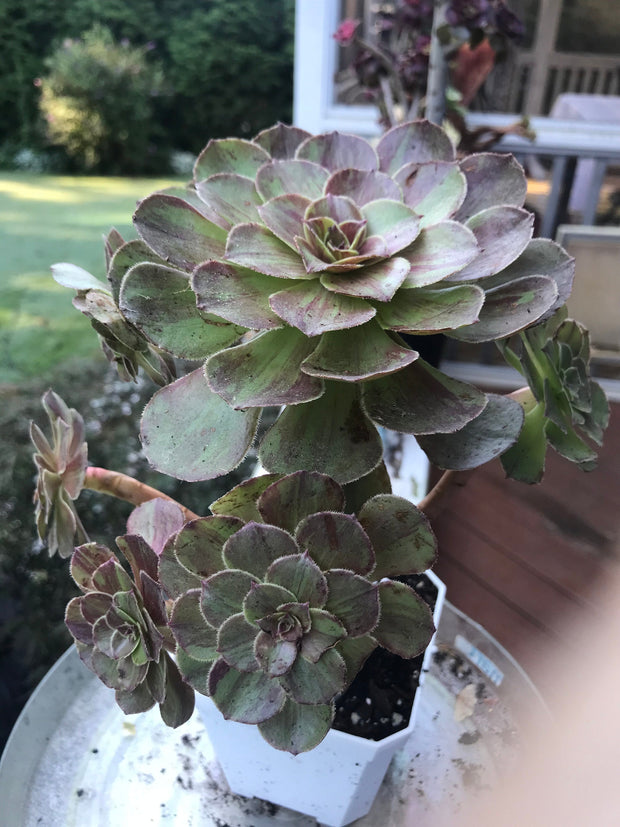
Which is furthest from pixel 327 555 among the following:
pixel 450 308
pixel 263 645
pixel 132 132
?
pixel 132 132

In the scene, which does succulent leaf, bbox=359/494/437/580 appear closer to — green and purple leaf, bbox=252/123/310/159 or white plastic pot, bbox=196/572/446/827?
white plastic pot, bbox=196/572/446/827

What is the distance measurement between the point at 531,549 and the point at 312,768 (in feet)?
3.98

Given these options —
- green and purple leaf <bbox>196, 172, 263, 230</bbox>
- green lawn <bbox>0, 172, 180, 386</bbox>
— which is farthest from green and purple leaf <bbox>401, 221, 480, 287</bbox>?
green lawn <bbox>0, 172, 180, 386</bbox>

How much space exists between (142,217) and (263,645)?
0.88ft

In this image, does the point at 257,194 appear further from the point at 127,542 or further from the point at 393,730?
the point at 393,730

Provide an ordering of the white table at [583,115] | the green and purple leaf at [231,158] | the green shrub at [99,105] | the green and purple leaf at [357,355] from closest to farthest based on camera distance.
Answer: the green and purple leaf at [357,355] → the green and purple leaf at [231,158] → the white table at [583,115] → the green shrub at [99,105]

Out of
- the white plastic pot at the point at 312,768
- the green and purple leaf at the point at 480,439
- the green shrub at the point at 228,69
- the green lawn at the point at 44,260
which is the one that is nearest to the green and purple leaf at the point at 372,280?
the green and purple leaf at the point at 480,439

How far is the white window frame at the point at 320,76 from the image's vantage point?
7.16ft

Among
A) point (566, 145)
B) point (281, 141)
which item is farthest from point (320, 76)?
point (281, 141)

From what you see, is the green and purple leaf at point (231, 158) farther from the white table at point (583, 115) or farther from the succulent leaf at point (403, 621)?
the white table at point (583, 115)

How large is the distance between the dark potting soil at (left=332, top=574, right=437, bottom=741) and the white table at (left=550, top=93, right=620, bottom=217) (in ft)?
7.41

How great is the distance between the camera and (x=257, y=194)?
433 millimetres

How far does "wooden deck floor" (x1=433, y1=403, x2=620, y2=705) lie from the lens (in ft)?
4.46

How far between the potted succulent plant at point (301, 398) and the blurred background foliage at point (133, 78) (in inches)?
207
